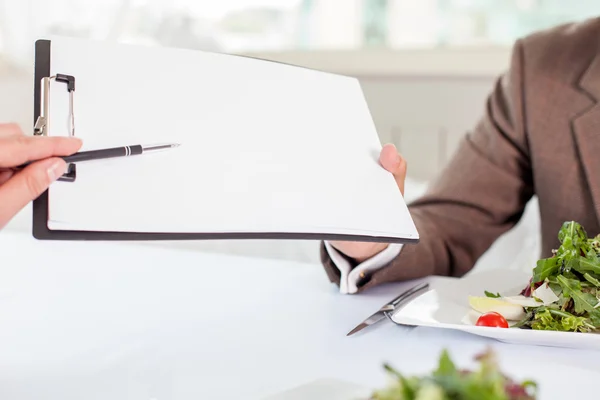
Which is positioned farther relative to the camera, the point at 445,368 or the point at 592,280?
the point at 592,280

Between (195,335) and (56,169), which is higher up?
(56,169)

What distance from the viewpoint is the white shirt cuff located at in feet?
3.19

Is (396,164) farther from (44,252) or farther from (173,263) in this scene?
(44,252)

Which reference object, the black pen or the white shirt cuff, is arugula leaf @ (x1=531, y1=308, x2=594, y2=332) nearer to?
the white shirt cuff

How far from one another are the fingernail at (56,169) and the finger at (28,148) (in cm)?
1

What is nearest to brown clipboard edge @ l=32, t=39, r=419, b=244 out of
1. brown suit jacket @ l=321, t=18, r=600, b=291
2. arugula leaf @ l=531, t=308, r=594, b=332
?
arugula leaf @ l=531, t=308, r=594, b=332

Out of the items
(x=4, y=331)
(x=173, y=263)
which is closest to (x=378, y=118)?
(x=173, y=263)

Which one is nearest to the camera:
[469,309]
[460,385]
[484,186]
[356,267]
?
[460,385]

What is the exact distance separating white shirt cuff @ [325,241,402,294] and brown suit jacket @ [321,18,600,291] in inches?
6.7

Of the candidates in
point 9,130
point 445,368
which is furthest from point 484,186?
point 445,368

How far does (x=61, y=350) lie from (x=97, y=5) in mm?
1541

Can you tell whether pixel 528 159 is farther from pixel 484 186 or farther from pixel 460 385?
pixel 460 385

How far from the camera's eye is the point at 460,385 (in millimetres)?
332

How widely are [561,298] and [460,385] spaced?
0.48m
